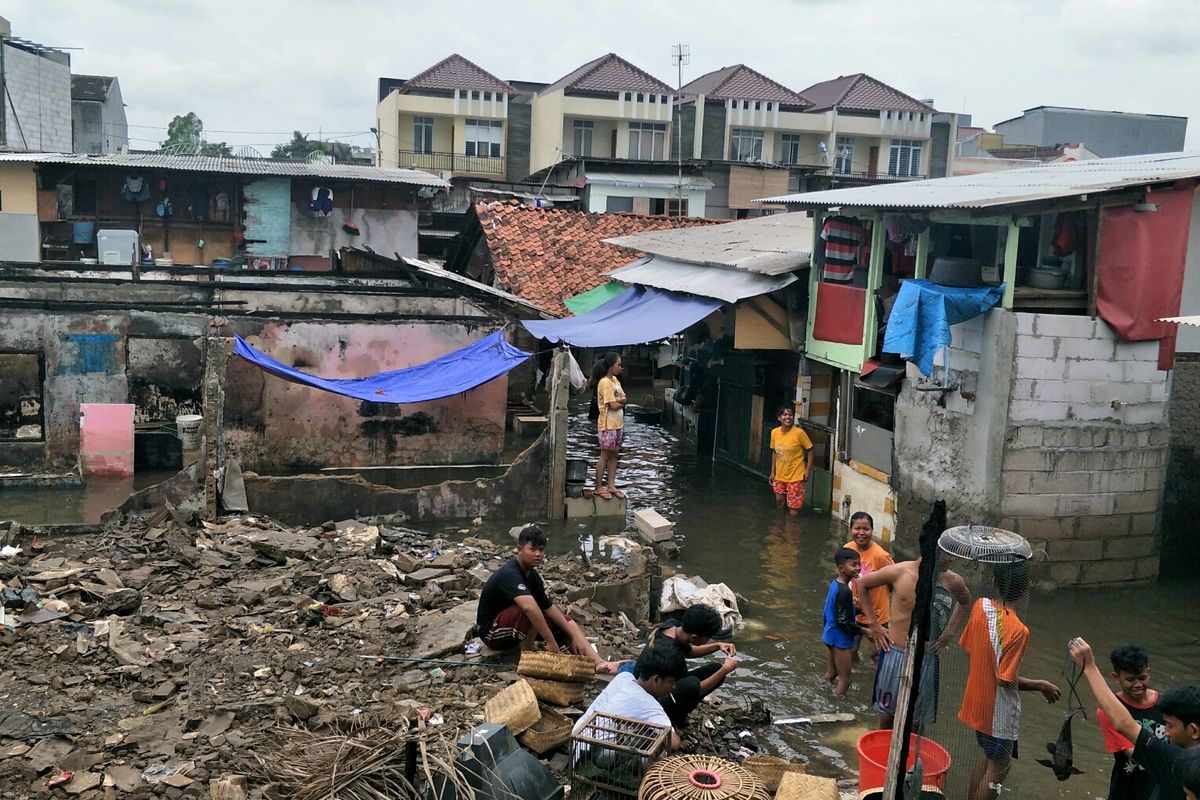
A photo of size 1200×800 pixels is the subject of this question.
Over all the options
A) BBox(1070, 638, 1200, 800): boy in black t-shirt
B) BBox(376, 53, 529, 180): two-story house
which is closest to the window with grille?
BBox(376, 53, 529, 180): two-story house

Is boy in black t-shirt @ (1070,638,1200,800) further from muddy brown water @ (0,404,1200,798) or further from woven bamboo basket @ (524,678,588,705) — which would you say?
woven bamboo basket @ (524,678,588,705)

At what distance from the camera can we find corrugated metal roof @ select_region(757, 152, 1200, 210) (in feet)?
34.2

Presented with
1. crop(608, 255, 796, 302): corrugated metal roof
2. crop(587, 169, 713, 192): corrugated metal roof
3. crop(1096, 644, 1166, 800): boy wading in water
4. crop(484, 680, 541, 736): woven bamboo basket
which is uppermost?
crop(587, 169, 713, 192): corrugated metal roof

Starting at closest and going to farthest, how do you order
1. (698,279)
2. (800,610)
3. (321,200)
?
(800,610) → (698,279) → (321,200)

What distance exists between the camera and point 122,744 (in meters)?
6.01

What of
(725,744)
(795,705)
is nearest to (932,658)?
(725,744)

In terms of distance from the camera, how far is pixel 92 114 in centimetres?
→ 3731

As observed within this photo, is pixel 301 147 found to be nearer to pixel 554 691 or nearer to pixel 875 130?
pixel 875 130

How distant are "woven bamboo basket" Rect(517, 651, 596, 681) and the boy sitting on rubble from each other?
0.35 meters

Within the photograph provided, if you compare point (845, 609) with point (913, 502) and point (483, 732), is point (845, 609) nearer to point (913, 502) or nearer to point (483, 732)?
point (483, 732)

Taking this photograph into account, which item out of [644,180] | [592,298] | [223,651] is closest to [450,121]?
[644,180]

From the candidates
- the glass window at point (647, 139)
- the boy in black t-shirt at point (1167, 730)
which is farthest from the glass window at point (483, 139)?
the boy in black t-shirt at point (1167, 730)

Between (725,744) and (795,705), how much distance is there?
1.47 m

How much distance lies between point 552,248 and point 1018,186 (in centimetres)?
1150
